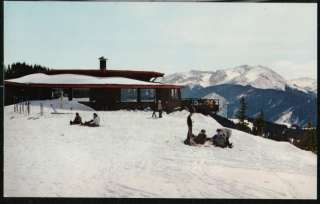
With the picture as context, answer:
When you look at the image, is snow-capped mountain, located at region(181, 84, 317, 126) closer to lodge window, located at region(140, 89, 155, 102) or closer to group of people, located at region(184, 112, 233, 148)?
lodge window, located at region(140, 89, 155, 102)

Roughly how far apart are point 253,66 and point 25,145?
30.0ft

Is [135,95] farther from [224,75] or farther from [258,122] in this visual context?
[258,122]

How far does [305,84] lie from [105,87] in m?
9.01

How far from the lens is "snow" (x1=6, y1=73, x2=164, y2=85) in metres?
18.0

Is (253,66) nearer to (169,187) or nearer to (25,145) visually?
(169,187)

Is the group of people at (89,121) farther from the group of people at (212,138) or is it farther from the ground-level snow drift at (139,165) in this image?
the group of people at (212,138)

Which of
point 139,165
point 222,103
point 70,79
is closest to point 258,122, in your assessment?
point 222,103

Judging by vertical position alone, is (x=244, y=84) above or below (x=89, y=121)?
above

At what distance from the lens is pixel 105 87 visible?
64.5 feet

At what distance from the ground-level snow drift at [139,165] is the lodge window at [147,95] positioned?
407 cm

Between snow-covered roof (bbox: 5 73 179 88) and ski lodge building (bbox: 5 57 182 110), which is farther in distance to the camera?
ski lodge building (bbox: 5 57 182 110)

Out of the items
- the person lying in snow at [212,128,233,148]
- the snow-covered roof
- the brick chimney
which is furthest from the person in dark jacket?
the brick chimney

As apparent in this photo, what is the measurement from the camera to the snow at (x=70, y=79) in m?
18.0

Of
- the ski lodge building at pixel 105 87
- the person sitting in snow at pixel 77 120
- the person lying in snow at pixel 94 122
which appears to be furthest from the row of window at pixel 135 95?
the person sitting in snow at pixel 77 120
